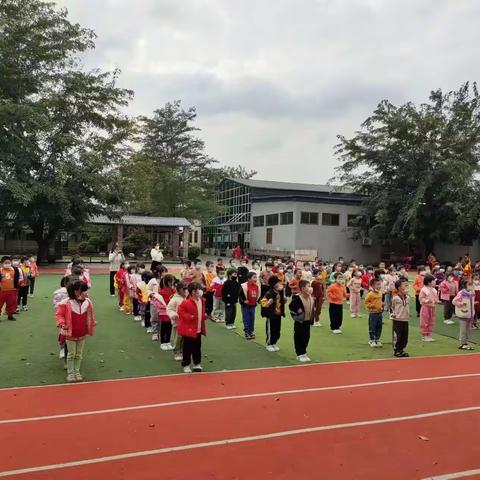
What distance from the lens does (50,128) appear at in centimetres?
2731

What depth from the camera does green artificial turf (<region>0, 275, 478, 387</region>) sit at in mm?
8289

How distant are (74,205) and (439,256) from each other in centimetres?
2963

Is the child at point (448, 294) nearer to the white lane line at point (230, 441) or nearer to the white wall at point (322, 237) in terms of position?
the white lane line at point (230, 441)

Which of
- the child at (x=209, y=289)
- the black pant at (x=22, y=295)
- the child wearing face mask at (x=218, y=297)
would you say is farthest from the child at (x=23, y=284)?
the child wearing face mask at (x=218, y=297)

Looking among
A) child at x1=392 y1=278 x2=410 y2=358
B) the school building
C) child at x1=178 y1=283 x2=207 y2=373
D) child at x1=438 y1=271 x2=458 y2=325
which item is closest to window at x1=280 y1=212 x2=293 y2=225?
the school building

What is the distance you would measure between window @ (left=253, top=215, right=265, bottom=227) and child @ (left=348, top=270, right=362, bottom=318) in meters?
29.3

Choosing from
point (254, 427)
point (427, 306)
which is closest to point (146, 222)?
point (427, 306)

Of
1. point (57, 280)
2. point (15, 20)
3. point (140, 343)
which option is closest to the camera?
point (140, 343)

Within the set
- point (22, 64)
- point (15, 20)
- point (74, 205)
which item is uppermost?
point (15, 20)

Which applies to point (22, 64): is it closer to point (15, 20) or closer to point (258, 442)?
point (15, 20)

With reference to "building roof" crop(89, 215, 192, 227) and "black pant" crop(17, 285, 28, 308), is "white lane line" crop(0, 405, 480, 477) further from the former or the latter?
"building roof" crop(89, 215, 192, 227)

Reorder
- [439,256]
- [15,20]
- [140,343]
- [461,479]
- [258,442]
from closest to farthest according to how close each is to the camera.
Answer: [461,479]
[258,442]
[140,343]
[15,20]
[439,256]

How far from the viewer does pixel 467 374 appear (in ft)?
28.1

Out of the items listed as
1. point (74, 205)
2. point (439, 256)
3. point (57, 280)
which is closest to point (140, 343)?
point (57, 280)
